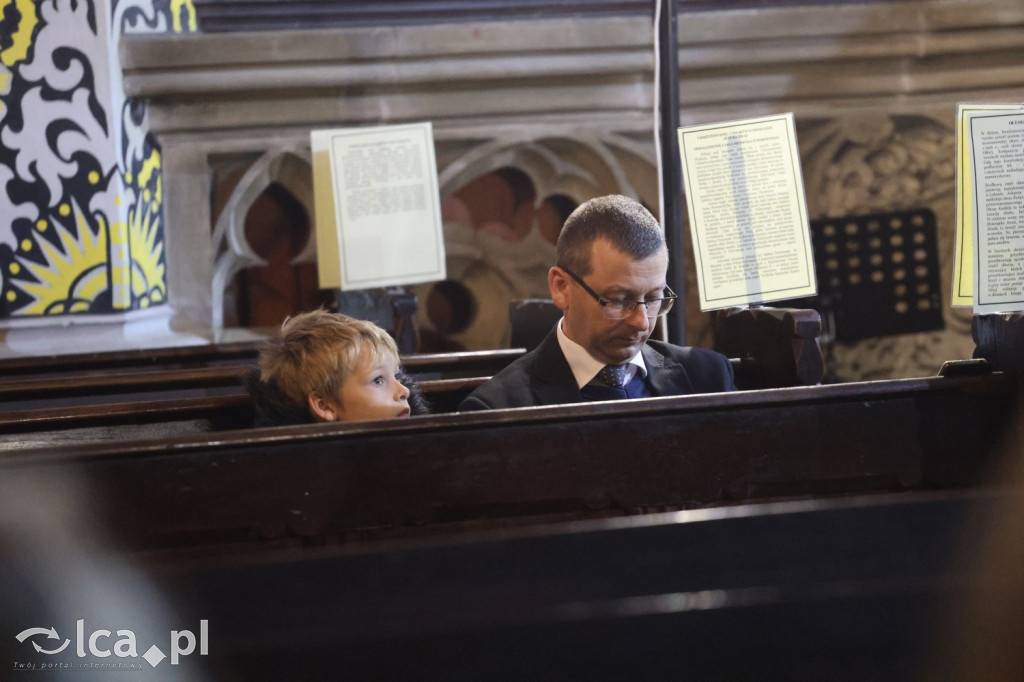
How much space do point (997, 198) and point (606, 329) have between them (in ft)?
2.17

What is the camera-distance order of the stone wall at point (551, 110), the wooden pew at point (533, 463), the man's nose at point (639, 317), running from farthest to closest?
the stone wall at point (551, 110), the man's nose at point (639, 317), the wooden pew at point (533, 463)

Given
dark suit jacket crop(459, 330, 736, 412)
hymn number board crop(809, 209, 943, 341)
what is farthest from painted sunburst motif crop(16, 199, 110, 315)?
hymn number board crop(809, 209, 943, 341)

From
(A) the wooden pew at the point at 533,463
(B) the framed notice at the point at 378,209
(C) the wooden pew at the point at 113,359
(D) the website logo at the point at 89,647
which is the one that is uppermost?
(B) the framed notice at the point at 378,209

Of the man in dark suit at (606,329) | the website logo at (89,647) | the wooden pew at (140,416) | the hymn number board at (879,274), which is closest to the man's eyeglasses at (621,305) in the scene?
the man in dark suit at (606,329)

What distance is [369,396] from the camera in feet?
5.14

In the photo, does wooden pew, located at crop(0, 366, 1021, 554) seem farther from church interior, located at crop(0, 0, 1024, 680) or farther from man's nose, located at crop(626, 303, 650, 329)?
man's nose, located at crop(626, 303, 650, 329)

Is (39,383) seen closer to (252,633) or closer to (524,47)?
(252,633)

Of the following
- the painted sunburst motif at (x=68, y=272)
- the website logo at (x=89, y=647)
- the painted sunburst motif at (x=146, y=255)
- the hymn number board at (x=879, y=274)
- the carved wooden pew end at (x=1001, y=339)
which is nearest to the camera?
the website logo at (x=89, y=647)

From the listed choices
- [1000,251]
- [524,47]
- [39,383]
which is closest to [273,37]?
[524,47]

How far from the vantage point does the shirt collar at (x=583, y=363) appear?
1.67 meters

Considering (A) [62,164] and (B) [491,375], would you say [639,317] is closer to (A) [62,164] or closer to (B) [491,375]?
(B) [491,375]

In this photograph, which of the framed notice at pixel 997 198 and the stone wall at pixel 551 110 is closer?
the framed notice at pixel 997 198

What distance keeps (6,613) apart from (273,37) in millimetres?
2189

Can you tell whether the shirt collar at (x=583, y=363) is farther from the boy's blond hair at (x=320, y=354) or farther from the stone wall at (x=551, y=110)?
the stone wall at (x=551, y=110)
